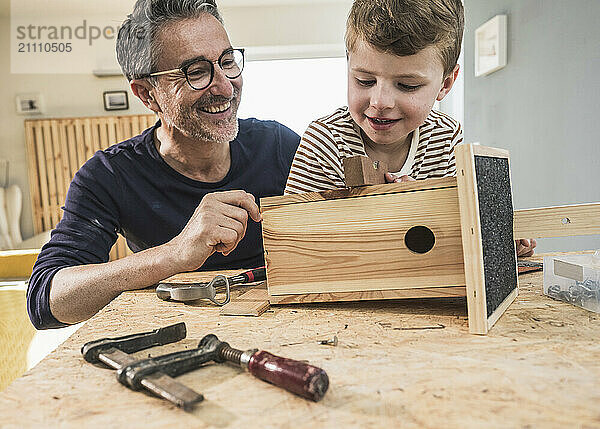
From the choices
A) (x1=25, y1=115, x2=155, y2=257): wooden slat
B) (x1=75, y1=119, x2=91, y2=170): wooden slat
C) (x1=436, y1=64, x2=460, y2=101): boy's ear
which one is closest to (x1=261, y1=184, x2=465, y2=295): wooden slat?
(x1=436, y1=64, x2=460, y2=101): boy's ear

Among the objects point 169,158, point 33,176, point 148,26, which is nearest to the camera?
point 148,26

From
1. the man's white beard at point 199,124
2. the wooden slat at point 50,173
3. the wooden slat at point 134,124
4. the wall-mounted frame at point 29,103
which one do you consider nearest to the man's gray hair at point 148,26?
the man's white beard at point 199,124

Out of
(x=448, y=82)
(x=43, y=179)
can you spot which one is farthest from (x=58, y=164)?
(x=448, y=82)

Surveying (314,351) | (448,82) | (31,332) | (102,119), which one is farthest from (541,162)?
(102,119)

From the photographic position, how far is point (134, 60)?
178 centimetres

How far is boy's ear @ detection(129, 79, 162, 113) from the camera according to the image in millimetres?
1784

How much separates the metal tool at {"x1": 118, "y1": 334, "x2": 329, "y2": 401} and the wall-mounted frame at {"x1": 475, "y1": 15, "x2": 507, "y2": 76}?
279cm

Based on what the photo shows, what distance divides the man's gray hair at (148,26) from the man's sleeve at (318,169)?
66cm

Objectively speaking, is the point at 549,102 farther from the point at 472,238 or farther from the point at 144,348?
the point at 144,348

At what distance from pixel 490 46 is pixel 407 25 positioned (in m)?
2.30

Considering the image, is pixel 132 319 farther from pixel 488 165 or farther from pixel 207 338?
pixel 488 165

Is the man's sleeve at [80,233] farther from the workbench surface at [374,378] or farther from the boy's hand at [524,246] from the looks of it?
the boy's hand at [524,246]

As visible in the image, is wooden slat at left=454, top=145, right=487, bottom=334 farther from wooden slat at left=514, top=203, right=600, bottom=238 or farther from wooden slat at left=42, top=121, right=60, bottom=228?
wooden slat at left=42, top=121, right=60, bottom=228

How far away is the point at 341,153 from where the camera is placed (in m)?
1.37
